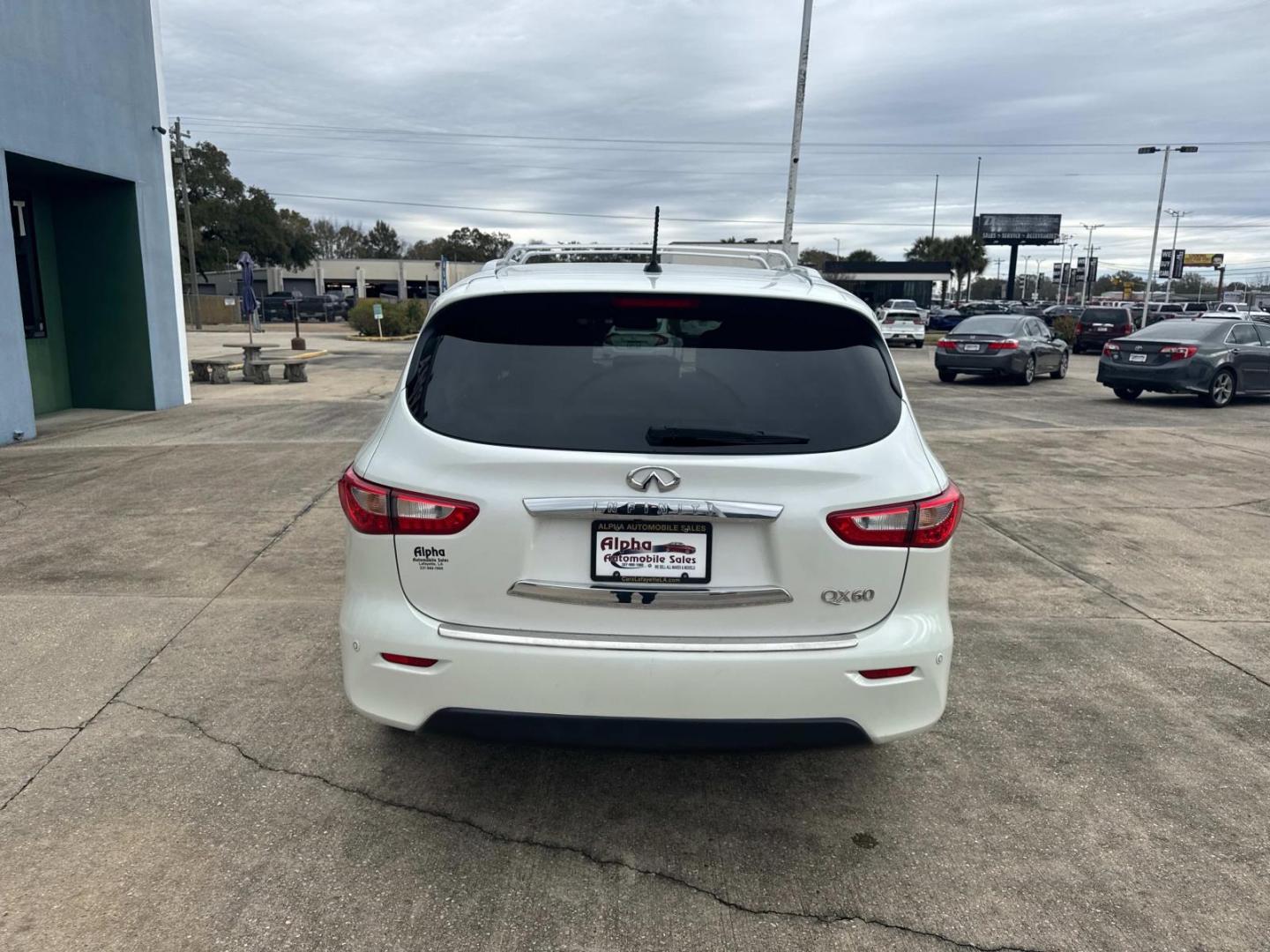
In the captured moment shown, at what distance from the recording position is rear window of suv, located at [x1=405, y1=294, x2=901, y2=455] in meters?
2.67

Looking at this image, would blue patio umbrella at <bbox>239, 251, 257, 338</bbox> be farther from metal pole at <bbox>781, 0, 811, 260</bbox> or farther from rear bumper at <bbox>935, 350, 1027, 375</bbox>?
rear bumper at <bbox>935, 350, 1027, 375</bbox>

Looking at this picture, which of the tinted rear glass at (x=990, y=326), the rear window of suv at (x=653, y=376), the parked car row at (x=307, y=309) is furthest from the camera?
the parked car row at (x=307, y=309)

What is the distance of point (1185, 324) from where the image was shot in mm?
15836

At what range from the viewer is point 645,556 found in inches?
103

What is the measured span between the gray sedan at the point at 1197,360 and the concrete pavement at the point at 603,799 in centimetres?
1060

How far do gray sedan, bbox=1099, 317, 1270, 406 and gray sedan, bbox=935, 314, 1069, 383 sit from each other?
2.64m

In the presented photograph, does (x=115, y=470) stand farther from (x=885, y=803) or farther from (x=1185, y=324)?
(x=1185, y=324)

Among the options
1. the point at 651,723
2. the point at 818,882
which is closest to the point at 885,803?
the point at 818,882

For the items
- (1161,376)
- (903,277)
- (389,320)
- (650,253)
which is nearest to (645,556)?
(650,253)

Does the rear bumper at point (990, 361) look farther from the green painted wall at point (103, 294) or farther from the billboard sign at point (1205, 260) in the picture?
the billboard sign at point (1205, 260)

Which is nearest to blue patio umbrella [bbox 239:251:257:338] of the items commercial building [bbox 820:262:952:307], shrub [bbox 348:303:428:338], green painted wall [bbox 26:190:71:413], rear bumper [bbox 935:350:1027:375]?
green painted wall [bbox 26:190:71:413]

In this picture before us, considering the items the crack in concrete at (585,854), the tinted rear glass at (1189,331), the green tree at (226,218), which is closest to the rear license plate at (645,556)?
the crack in concrete at (585,854)

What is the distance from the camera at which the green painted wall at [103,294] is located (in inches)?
525

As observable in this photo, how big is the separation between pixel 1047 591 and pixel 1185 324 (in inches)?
510
